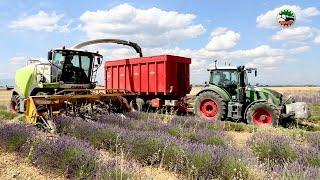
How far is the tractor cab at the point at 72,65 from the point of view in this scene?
50.2ft

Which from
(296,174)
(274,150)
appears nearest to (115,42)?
(274,150)

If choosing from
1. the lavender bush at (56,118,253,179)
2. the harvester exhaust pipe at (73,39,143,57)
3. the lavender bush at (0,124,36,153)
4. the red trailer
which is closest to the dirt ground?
the lavender bush at (0,124,36,153)

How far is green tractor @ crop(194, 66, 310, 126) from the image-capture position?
44.1 ft

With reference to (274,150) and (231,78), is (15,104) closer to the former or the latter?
(231,78)

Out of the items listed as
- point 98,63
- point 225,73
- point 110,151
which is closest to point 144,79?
point 98,63

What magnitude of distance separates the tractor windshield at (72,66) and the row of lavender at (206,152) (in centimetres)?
535

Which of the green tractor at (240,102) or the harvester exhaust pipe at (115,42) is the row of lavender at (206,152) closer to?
the green tractor at (240,102)

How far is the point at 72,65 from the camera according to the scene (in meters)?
15.7

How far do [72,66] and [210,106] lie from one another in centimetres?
528

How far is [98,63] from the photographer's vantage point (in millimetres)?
16344

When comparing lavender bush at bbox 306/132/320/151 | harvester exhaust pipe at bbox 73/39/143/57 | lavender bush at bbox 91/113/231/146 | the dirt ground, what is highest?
harvester exhaust pipe at bbox 73/39/143/57

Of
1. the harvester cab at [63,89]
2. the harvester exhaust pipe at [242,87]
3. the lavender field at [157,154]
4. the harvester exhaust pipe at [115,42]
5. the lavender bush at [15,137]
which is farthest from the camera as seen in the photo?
the harvester exhaust pipe at [115,42]

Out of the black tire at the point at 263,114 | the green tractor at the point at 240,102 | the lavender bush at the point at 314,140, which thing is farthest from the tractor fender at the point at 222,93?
the lavender bush at the point at 314,140

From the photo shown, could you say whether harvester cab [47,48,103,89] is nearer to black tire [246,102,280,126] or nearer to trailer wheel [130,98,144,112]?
trailer wheel [130,98,144,112]
